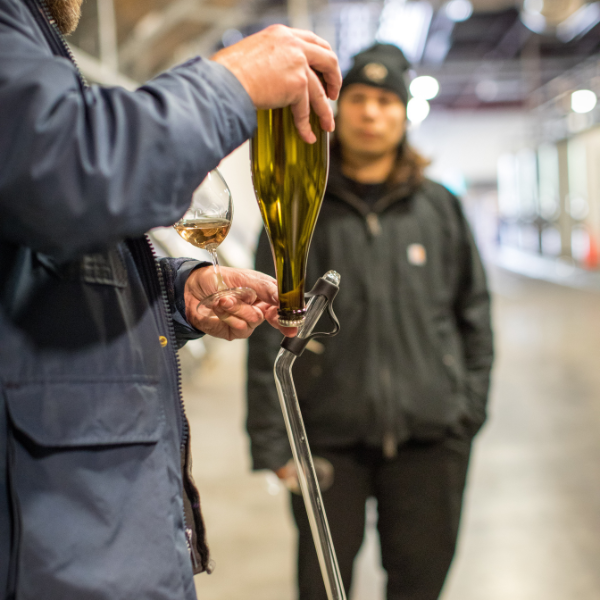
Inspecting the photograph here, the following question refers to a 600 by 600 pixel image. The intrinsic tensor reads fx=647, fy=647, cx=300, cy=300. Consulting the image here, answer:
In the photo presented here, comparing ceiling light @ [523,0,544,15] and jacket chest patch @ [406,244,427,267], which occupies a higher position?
ceiling light @ [523,0,544,15]

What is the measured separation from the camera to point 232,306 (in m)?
0.60

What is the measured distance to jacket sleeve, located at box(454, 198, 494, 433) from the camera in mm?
1643

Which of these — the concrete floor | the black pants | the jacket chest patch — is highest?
the jacket chest patch

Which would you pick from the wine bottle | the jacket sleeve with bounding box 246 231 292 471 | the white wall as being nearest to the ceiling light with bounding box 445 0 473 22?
the white wall

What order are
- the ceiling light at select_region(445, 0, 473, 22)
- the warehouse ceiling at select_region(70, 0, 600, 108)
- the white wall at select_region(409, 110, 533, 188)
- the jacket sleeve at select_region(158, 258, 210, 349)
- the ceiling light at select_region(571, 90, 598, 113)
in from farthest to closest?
the white wall at select_region(409, 110, 533, 188) → the ceiling light at select_region(571, 90, 598, 113) → the ceiling light at select_region(445, 0, 473, 22) → the warehouse ceiling at select_region(70, 0, 600, 108) → the jacket sleeve at select_region(158, 258, 210, 349)

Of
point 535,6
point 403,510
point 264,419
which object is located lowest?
point 403,510

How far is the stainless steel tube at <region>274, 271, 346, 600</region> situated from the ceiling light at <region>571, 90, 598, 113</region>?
12.3 meters

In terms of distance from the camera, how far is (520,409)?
172 inches

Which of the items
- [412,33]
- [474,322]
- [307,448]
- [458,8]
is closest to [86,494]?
[307,448]

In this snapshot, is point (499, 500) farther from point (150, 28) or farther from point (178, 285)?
point (150, 28)

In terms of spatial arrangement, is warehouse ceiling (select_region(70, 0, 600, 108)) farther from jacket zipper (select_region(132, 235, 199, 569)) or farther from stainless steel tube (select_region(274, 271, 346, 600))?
stainless steel tube (select_region(274, 271, 346, 600))

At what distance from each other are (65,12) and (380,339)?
106 centimetres

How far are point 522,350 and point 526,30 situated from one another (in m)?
8.88

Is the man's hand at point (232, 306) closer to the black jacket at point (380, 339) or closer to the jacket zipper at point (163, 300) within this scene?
the jacket zipper at point (163, 300)
